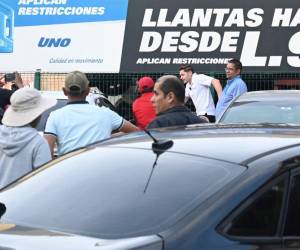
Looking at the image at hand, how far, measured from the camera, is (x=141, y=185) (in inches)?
141

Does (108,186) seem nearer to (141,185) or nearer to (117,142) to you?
(141,185)

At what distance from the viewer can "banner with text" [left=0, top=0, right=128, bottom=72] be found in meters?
17.1

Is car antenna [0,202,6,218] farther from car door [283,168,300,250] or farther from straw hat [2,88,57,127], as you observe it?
straw hat [2,88,57,127]

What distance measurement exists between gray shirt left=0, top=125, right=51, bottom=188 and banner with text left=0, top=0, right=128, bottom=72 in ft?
37.8

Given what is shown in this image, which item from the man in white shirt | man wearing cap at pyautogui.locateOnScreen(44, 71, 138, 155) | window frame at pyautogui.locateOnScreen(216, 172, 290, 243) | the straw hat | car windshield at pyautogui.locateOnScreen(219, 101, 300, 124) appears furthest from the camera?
the man in white shirt

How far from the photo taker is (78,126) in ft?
20.7

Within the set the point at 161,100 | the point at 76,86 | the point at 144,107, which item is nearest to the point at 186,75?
the point at 144,107

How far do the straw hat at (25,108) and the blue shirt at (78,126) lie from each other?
62 centimetres

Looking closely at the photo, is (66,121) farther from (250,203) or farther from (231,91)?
(231,91)

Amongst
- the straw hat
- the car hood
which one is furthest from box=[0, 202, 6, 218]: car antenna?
the straw hat

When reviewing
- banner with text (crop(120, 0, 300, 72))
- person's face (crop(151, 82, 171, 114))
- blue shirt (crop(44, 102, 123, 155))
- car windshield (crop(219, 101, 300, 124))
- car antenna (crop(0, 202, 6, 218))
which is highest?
banner with text (crop(120, 0, 300, 72))

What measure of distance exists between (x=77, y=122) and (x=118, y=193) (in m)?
2.78

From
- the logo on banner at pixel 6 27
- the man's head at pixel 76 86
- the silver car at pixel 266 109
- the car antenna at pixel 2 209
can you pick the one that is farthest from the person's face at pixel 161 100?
the logo on banner at pixel 6 27

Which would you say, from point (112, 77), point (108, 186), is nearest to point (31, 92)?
point (108, 186)
